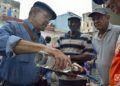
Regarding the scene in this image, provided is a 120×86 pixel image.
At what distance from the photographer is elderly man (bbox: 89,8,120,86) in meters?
3.04

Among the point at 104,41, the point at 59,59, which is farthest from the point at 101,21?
the point at 59,59

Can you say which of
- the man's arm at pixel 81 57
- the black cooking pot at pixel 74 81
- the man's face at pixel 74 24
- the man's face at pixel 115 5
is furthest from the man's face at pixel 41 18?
the man's face at pixel 74 24

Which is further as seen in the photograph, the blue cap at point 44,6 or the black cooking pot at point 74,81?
the blue cap at point 44,6

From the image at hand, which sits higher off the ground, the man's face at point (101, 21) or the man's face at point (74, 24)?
the man's face at point (101, 21)

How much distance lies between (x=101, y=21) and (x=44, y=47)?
2.16m

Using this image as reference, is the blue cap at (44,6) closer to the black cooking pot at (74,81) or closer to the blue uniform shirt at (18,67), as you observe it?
the blue uniform shirt at (18,67)

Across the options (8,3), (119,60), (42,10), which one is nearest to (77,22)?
(42,10)

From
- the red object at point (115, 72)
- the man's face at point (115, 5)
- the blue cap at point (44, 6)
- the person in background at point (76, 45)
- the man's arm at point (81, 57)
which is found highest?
the man's face at point (115, 5)

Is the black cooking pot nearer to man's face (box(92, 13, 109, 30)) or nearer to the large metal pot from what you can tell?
the large metal pot

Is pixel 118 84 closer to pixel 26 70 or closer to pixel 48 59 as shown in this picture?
pixel 48 59

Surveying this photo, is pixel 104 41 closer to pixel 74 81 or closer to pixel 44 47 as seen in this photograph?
pixel 74 81

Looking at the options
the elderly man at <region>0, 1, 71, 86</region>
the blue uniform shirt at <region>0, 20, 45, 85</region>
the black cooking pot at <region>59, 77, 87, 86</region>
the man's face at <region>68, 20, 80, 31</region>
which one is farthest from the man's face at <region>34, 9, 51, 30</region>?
the man's face at <region>68, 20, 80, 31</region>

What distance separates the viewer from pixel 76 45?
13.2 ft

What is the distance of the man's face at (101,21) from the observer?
3574 millimetres
